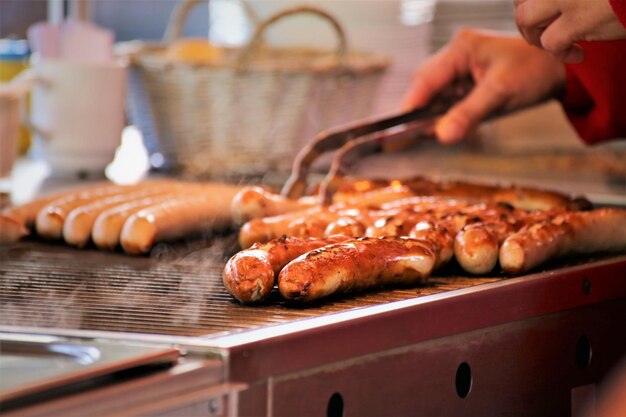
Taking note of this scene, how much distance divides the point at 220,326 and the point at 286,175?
146 cm

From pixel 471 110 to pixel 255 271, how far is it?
3.70 ft

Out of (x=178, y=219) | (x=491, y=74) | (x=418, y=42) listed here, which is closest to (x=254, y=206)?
(x=178, y=219)

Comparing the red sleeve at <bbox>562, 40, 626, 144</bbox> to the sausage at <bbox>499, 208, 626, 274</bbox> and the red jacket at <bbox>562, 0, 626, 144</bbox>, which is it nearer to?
the red jacket at <bbox>562, 0, 626, 144</bbox>

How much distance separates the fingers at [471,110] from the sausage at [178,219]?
0.53 m

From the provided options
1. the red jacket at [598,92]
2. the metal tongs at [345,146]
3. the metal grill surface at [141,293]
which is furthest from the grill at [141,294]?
the red jacket at [598,92]

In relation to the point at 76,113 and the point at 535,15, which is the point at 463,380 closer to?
the point at 535,15

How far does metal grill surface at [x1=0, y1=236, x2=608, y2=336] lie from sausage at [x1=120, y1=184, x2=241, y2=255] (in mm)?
29

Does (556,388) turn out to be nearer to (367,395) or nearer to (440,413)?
(440,413)

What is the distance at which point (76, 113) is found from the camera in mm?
2627

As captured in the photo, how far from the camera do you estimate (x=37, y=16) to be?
150 inches

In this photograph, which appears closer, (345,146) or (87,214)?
(87,214)

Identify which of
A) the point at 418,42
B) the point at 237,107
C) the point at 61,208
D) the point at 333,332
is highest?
the point at 418,42

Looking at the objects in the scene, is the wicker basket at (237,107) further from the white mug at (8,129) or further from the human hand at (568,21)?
the human hand at (568,21)

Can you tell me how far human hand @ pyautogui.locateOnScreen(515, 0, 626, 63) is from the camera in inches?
62.2
